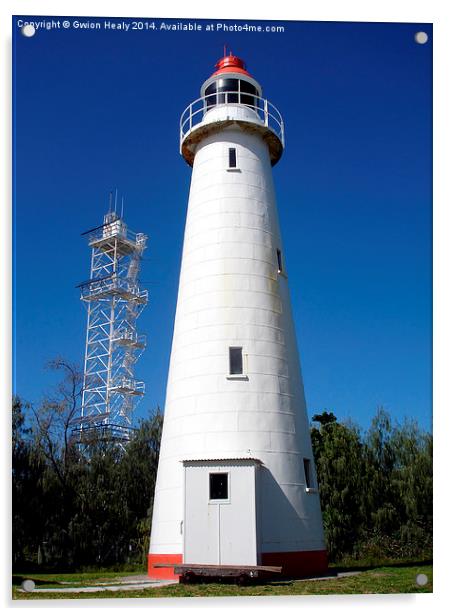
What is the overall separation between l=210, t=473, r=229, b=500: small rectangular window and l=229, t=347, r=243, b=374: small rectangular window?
218 cm

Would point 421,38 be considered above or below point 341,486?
above

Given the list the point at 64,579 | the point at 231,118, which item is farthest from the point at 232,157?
the point at 64,579

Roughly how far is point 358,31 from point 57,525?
13836mm

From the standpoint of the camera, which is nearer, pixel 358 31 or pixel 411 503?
pixel 358 31

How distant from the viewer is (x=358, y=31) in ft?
37.4

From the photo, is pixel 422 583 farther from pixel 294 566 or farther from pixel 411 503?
pixel 411 503

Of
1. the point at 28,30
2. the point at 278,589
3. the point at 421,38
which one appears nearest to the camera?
the point at 278,589

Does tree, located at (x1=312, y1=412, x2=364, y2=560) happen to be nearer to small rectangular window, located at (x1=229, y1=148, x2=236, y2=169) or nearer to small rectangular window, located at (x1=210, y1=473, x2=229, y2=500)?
small rectangular window, located at (x1=210, y1=473, x2=229, y2=500)

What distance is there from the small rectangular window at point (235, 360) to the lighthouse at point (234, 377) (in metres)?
0.02

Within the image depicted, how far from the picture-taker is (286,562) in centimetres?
1259

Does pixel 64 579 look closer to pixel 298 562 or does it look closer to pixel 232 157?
pixel 298 562

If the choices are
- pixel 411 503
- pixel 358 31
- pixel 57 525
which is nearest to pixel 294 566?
pixel 411 503

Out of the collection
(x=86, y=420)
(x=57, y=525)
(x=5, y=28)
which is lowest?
(x=57, y=525)

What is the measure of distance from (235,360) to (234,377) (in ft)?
1.31
